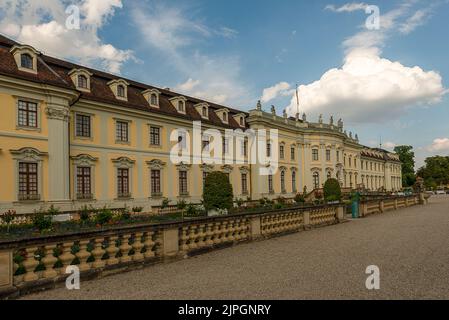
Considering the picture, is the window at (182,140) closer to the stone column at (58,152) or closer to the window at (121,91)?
the window at (121,91)

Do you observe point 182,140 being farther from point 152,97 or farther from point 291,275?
point 291,275

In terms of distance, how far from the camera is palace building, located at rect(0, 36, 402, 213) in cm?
1955

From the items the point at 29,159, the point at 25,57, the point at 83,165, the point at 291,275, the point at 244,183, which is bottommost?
the point at 291,275

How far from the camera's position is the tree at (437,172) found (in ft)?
336

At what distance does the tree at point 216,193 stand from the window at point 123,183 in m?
7.19

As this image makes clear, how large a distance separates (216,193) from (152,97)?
1133 cm

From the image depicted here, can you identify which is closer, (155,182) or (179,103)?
(155,182)

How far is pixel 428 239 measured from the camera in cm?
1144

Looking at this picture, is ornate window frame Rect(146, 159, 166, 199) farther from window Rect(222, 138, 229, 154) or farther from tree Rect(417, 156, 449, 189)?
tree Rect(417, 156, 449, 189)

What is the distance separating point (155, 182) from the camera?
1115 inches

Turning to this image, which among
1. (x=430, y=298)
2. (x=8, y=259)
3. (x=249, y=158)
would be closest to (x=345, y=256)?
(x=430, y=298)

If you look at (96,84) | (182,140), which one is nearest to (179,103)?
(182,140)

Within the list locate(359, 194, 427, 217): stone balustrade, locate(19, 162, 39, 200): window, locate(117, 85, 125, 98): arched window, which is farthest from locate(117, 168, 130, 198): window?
locate(359, 194, 427, 217): stone balustrade
